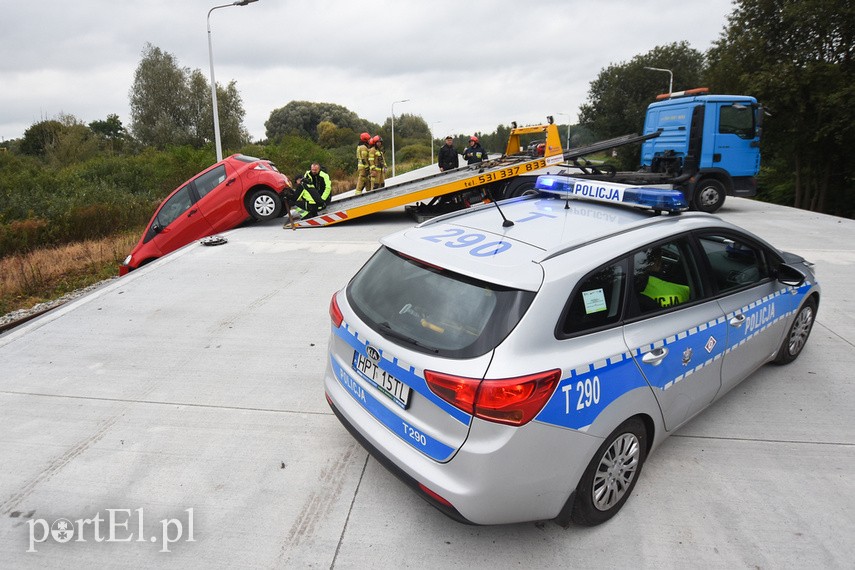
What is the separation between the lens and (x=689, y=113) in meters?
11.0

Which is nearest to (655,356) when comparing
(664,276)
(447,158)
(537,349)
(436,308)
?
(664,276)

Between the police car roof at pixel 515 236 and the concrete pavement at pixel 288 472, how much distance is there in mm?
1366

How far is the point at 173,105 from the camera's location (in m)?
37.2

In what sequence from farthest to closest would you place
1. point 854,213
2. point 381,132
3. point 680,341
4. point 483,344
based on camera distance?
point 381,132
point 854,213
point 680,341
point 483,344

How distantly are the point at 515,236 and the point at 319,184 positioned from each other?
9001mm

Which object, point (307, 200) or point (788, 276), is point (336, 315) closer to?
point (788, 276)

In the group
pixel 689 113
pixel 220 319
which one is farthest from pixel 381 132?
pixel 220 319

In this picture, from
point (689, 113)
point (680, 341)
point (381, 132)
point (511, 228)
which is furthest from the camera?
point (381, 132)

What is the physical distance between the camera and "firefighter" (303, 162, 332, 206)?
1121 centimetres

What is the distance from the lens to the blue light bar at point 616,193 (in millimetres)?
3249

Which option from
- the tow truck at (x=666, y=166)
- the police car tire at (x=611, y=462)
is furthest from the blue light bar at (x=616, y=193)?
the tow truck at (x=666, y=166)

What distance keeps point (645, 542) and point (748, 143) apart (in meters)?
11.1

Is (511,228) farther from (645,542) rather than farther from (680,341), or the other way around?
(645,542)

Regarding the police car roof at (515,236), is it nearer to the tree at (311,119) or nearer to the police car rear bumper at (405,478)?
the police car rear bumper at (405,478)
